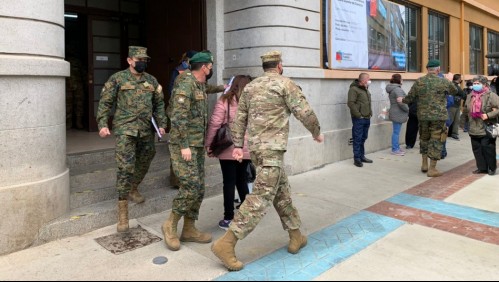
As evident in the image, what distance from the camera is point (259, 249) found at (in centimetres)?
406

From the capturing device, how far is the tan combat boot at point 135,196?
16.2ft

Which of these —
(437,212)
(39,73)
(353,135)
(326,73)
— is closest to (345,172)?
(353,135)

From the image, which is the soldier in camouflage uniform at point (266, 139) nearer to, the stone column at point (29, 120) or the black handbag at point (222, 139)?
the black handbag at point (222, 139)

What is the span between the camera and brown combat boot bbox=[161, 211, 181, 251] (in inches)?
157

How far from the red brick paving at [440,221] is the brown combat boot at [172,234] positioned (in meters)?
2.57

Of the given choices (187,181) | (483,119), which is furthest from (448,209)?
(187,181)

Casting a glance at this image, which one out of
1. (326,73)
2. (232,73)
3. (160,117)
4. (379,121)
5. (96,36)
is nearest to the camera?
(160,117)

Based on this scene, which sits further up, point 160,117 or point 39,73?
point 39,73

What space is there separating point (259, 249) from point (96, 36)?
6359 mm

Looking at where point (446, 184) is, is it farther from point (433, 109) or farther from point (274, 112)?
point (274, 112)

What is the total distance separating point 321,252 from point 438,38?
11.5 metres

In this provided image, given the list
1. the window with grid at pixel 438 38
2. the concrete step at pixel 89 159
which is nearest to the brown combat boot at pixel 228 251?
the concrete step at pixel 89 159

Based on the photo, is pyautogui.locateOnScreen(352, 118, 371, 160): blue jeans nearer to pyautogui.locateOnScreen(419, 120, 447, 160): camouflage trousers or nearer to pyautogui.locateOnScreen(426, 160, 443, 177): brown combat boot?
pyautogui.locateOnScreen(419, 120, 447, 160): camouflage trousers

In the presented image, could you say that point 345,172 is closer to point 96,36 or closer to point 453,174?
point 453,174
